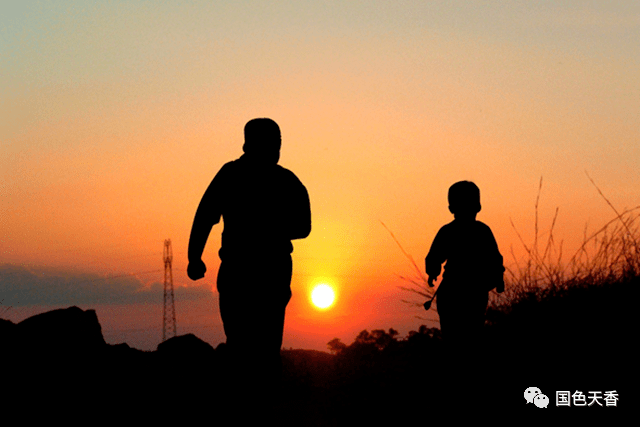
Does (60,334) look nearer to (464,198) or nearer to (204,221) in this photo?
(204,221)

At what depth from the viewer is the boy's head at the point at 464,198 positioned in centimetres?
763

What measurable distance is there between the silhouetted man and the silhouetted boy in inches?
89.6

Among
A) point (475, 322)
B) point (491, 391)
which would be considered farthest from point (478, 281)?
point (491, 391)

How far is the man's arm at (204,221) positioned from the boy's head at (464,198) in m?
2.65

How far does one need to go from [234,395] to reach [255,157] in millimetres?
1818

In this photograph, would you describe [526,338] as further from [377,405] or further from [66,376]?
[66,376]

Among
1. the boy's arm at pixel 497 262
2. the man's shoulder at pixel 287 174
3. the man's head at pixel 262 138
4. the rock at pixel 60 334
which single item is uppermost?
the man's head at pixel 262 138

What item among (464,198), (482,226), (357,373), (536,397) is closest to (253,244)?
(464,198)

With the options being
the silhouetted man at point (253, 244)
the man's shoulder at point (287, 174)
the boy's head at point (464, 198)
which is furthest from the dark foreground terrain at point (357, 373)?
the man's shoulder at point (287, 174)

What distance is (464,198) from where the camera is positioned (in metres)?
7.64

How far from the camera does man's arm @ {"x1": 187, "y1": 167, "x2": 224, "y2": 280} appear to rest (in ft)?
19.6

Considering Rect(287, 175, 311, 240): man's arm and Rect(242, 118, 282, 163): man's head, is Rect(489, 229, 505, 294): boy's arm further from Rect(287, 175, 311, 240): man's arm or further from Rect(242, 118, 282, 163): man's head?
Rect(242, 118, 282, 163): man's head

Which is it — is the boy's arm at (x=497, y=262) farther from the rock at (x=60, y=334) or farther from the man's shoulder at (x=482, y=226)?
the rock at (x=60, y=334)

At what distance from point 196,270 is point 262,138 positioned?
1128mm
